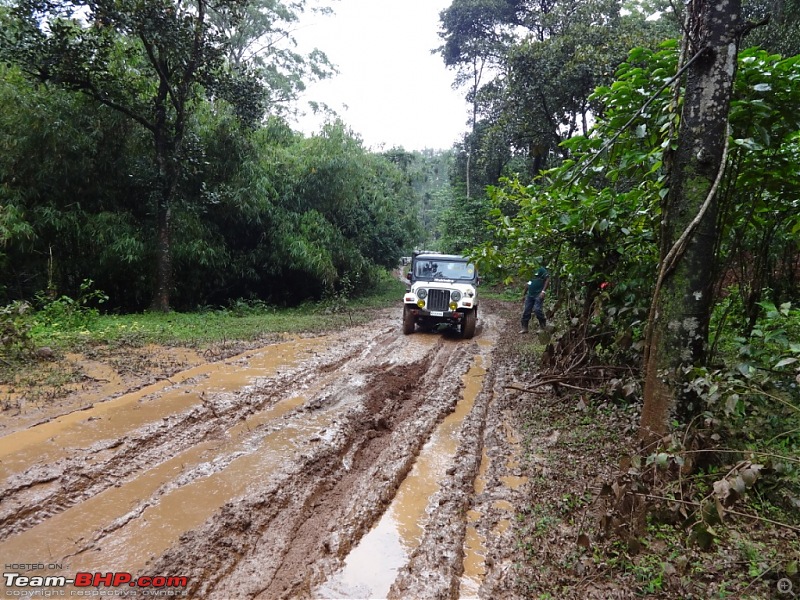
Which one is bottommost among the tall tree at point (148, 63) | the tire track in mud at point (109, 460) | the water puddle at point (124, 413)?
the tire track in mud at point (109, 460)

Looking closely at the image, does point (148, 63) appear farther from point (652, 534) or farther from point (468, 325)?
point (652, 534)

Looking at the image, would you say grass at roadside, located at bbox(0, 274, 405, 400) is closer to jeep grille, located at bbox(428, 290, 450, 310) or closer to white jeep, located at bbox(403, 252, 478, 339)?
white jeep, located at bbox(403, 252, 478, 339)

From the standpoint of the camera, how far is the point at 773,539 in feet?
8.57

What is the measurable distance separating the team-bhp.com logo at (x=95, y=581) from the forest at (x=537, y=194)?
2680mm

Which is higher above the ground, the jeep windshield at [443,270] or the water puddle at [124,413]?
the jeep windshield at [443,270]

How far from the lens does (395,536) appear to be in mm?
3201

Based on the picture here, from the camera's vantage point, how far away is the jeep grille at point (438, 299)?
9891mm

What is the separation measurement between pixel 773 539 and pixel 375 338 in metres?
7.71

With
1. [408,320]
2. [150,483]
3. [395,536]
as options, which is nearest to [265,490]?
[150,483]

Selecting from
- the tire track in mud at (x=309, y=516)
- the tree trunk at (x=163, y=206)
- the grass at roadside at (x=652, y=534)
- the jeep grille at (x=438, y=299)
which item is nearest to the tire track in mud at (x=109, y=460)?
the tire track in mud at (x=309, y=516)

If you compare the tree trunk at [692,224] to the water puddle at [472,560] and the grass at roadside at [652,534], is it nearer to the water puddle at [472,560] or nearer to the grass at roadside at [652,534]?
the grass at roadside at [652,534]

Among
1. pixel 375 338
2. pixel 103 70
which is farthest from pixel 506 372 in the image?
pixel 103 70

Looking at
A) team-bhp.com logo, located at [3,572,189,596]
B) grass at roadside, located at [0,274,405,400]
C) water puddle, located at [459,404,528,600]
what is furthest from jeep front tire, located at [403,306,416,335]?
team-bhp.com logo, located at [3,572,189,596]

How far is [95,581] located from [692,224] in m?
4.05
